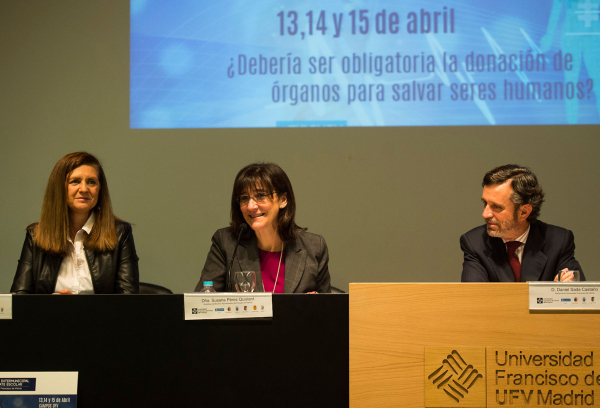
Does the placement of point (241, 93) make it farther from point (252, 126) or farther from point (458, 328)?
point (458, 328)

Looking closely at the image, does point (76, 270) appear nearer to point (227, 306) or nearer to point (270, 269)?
point (270, 269)

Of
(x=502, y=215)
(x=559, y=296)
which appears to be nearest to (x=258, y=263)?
(x=502, y=215)

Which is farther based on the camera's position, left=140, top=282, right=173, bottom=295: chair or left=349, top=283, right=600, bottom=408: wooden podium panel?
left=140, top=282, right=173, bottom=295: chair

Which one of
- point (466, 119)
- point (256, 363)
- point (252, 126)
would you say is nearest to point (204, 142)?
point (252, 126)

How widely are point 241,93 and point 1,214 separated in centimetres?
182

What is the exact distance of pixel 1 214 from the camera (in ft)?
10.4

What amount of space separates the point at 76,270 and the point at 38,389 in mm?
881

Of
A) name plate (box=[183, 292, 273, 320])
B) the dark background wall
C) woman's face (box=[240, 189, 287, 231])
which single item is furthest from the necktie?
name plate (box=[183, 292, 273, 320])

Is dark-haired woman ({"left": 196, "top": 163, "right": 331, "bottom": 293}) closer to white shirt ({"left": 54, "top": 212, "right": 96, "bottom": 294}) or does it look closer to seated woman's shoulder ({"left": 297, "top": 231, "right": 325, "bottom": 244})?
seated woman's shoulder ({"left": 297, "top": 231, "right": 325, "bottom": 244})

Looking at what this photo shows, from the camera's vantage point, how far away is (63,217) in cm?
206

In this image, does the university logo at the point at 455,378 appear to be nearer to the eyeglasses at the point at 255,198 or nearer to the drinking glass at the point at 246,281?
the drinking glass at the point at 246,281

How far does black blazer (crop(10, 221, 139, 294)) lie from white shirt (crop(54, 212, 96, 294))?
2 centimetres

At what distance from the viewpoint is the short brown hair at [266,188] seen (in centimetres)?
210

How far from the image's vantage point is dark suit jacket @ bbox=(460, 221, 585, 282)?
6.56 feet
